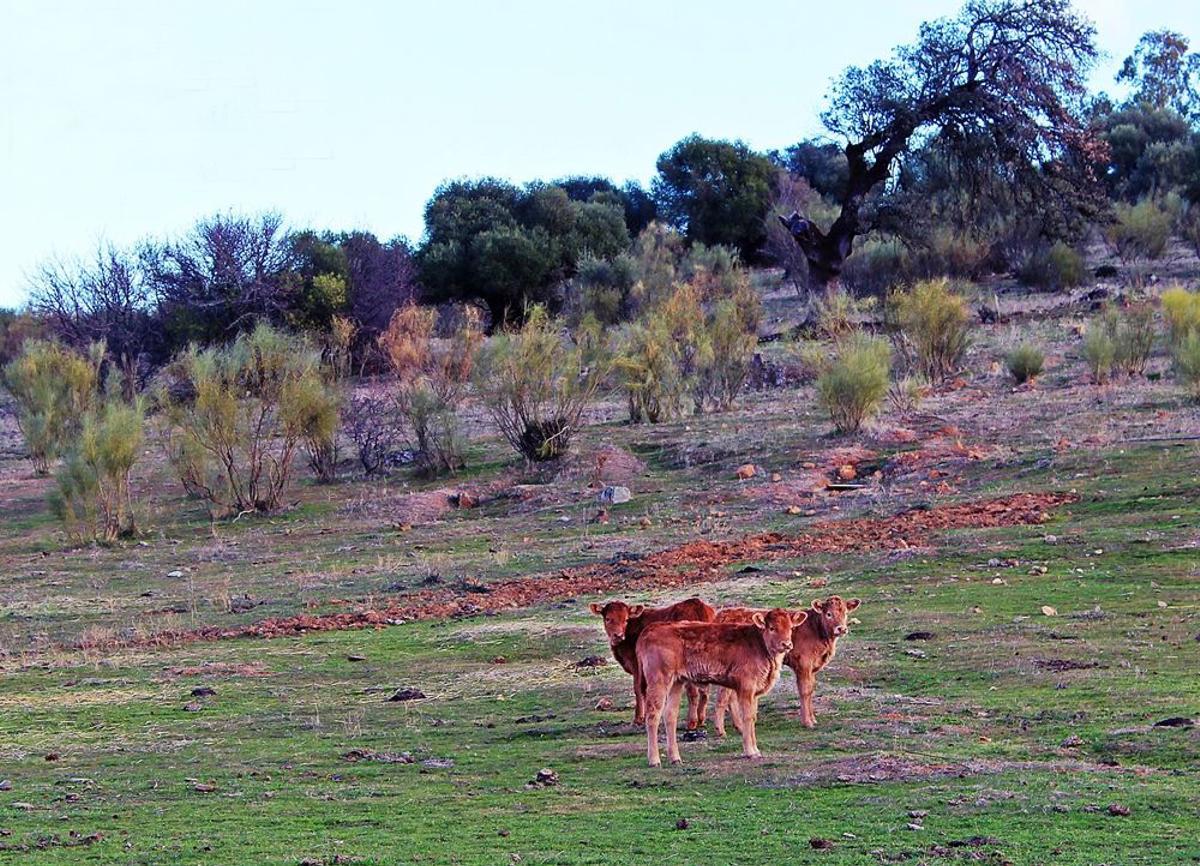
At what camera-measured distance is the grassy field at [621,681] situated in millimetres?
9109

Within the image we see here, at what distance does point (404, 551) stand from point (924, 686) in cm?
1355

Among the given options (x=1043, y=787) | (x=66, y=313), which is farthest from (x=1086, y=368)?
(x=66, y=313)

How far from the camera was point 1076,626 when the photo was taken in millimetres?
15273

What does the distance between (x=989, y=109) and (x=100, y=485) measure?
1089 inches

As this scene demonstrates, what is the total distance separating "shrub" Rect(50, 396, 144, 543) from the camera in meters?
29.2

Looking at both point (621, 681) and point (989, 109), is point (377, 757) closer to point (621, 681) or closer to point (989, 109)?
point (621, 681)

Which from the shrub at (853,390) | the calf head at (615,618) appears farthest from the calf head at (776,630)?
the shrub at (853,390)

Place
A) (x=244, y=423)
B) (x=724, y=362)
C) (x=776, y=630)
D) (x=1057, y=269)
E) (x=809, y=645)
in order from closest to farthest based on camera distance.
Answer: (x=776, y=630), (x=809, y=645), (x=244, y=423), (x=724, y=362), (x=1057, y=269)

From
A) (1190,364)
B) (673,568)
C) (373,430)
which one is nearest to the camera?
(673,568)

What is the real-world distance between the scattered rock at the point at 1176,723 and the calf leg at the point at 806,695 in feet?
7.92

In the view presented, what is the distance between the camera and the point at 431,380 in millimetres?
37688

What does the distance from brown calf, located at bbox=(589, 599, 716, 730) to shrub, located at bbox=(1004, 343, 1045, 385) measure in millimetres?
24287

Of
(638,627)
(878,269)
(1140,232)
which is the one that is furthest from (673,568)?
(1140,232)

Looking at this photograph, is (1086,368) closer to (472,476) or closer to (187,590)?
(472,476)
